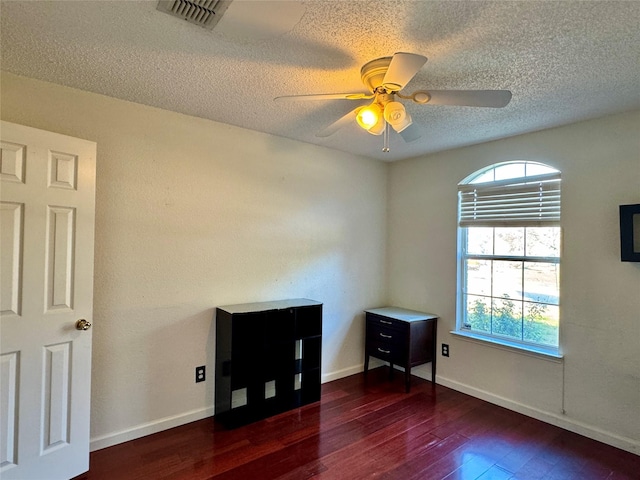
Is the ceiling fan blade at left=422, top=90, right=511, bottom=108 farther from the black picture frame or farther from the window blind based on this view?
the window blind

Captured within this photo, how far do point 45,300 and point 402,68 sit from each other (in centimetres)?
230

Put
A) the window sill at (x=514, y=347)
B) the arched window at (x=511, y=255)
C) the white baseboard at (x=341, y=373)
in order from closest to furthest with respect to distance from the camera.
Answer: the window sill at (x=514, y=347) → the arched window at (x=511, y=255) → the white baseboard at (x=341, y=373)

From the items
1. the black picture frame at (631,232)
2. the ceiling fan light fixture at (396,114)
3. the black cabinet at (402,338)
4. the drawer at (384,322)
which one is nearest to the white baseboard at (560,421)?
the black cabinet at (402,338)

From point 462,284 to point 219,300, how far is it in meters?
2.42

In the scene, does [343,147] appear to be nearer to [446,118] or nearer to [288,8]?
[446,118]

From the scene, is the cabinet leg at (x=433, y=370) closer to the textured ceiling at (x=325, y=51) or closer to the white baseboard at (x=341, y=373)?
the white baseboard at (x=341, y=373)

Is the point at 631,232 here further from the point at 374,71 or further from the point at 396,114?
the point at 374,71

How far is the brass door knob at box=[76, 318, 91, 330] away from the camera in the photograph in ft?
6.86

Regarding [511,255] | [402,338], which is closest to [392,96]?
[511,255]

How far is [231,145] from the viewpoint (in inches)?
117

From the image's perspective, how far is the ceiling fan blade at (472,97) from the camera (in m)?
1.66

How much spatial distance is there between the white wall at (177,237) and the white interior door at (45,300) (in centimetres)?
27

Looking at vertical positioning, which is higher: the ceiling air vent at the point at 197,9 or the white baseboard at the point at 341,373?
the ceiling air vent at the point at 197,9

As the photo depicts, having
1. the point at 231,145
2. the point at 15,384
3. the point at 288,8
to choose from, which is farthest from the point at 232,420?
the point at 288,8
